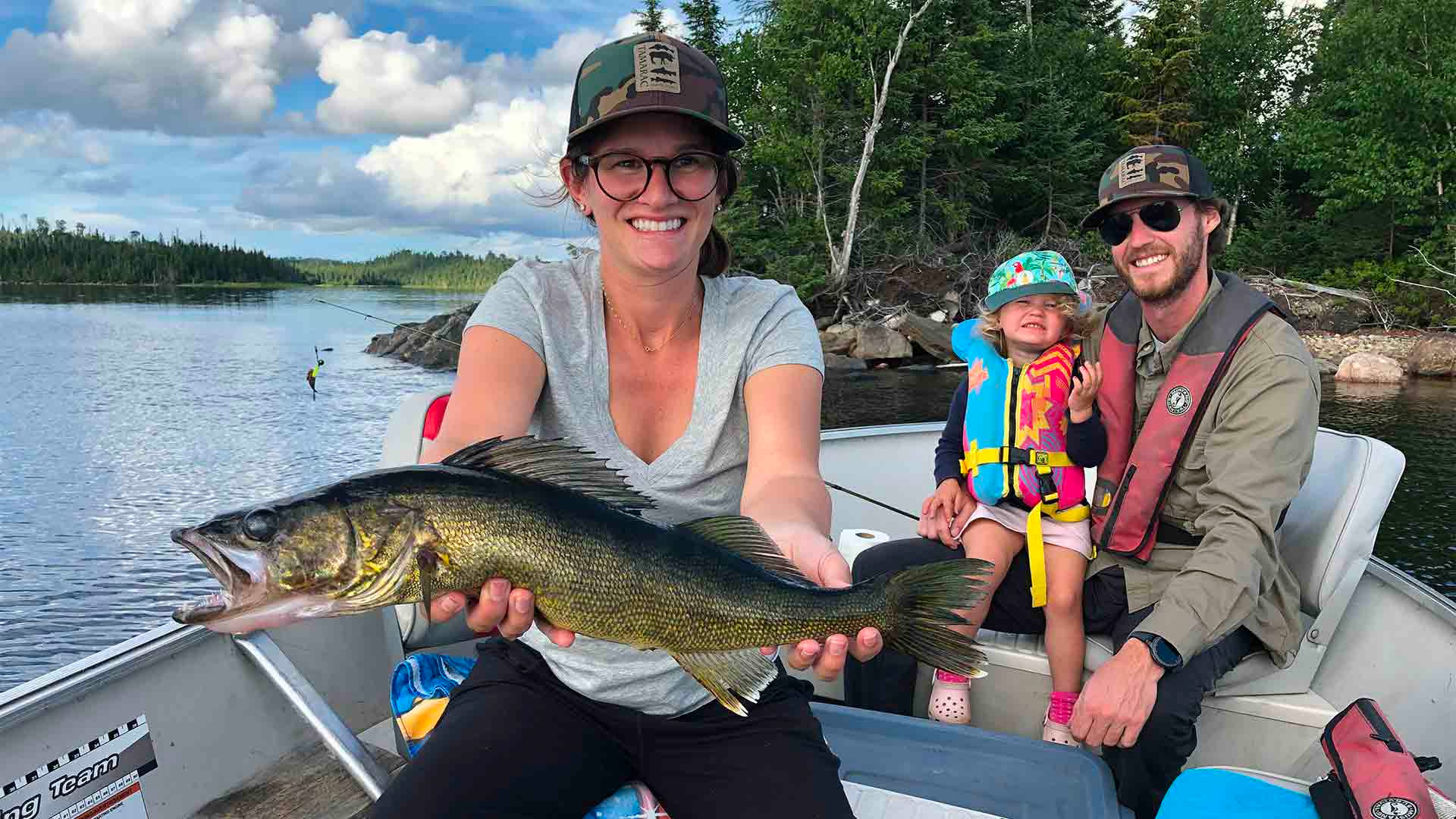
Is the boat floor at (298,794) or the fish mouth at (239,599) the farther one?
the boat floor at (298,794)

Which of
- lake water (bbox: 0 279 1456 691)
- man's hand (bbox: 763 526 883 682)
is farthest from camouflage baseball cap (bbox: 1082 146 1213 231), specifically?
lake water (bbox: 0 279 1456 691)

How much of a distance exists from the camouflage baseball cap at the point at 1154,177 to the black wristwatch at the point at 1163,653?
174 centimetres

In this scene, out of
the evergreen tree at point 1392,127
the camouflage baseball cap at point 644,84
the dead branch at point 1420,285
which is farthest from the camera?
the evergreen tree at point 1392,127

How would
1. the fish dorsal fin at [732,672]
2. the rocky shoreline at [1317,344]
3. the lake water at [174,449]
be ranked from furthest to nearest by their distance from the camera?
the rocky shoreline at [1317,344] < the lake water at [174,449] < the fish dorsal fin at [732,672]

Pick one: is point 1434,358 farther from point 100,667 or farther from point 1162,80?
point 100,667

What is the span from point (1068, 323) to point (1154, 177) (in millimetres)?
838

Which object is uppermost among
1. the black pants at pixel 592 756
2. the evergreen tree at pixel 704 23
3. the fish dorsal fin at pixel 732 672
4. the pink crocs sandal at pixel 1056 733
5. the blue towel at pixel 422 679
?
the evergreen tree at pixel 704 23

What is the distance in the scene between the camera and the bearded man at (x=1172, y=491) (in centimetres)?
329

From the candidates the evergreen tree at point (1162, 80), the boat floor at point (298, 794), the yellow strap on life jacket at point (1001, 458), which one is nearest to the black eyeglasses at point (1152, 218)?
the yellow strap on life jacket at point (1001, 458)

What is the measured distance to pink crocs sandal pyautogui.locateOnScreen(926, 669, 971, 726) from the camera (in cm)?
402

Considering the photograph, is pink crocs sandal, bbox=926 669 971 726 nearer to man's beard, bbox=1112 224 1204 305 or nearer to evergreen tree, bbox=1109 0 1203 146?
man's beard, bbox=1112 224 1204 305

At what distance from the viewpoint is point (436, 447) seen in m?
2.35

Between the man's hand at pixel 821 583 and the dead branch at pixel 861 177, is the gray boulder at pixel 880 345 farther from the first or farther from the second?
the man's hand at pixel 821 583

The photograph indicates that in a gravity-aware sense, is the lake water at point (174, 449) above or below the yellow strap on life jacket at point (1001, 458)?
below
